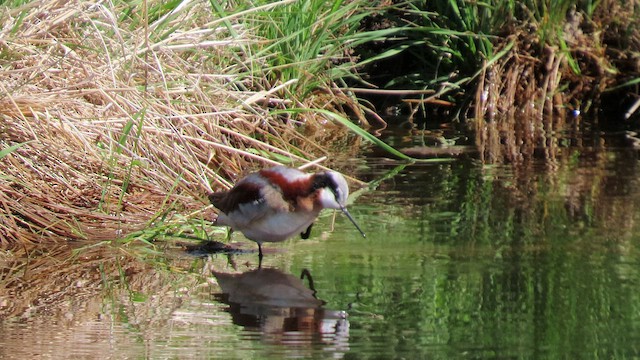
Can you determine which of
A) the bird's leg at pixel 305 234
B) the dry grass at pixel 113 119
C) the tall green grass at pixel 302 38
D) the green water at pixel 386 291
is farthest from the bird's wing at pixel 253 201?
the tall green grass at pixel 302 38

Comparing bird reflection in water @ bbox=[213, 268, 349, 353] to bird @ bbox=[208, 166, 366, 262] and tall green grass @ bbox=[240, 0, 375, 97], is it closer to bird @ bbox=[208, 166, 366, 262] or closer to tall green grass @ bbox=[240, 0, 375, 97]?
bird @ bbox=[208, 166, 366, 262]

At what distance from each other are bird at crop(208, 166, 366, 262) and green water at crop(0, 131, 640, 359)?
0.60 ft

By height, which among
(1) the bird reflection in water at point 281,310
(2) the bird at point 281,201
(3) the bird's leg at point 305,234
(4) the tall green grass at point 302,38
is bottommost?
(1) the bird reflection in water at point 281,310

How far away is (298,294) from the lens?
4.91 metres

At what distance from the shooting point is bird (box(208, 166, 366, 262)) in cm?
515

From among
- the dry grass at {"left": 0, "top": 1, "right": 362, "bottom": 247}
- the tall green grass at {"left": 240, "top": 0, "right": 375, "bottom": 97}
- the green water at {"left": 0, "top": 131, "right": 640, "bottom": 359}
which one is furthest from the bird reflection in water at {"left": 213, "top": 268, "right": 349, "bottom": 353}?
the tall green grass at {"left": 240, "top": 0, "right": 375, "bottom": 97}

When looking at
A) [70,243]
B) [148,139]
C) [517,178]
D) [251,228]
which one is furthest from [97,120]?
[517,178]

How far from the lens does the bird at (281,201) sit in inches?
203

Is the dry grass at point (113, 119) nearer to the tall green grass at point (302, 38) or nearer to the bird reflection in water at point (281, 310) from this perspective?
the tall green grass at point (302, 38)

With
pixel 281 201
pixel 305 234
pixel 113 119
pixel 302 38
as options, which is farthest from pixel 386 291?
pixel 302 38

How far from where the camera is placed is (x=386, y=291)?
4938mm

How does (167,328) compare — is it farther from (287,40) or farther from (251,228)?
(287,40)

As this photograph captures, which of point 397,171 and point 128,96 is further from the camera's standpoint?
point 397,171

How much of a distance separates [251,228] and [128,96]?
1.60 metres
